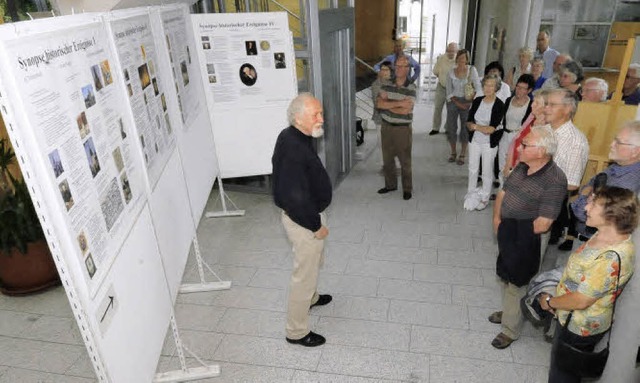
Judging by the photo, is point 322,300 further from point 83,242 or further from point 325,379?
point 83,242

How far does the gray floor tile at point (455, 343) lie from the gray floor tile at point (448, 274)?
62cm

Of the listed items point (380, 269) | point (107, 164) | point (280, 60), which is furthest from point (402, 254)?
point (107, 164)

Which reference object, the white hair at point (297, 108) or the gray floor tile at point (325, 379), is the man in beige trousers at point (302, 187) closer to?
the white hair at point (297, 108)

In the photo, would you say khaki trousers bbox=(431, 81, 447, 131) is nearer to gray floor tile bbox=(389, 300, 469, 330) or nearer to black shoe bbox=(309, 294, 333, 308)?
gray floor tile bbox=(389, 300, 469, 330)

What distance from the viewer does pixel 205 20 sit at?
431 cm

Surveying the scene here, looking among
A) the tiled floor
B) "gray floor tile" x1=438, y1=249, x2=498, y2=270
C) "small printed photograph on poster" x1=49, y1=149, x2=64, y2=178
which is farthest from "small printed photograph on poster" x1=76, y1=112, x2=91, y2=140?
"gray floor tile" x1=438, y1=249, x2=498, y2=270

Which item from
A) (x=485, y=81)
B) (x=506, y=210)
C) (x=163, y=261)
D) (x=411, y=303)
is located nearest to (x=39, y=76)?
(x=163, y=261)

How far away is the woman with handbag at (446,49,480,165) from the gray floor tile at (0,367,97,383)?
5.36 meters

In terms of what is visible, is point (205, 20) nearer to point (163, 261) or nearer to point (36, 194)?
point (163, 261)

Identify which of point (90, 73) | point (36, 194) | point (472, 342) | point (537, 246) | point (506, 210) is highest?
point (90, 73)

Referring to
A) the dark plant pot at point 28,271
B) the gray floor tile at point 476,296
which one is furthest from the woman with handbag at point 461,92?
the dark plant pot at point 28,271

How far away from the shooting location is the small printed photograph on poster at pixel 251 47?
178 inches

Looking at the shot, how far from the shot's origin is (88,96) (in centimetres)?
174

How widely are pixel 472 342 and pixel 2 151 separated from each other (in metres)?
4.50
